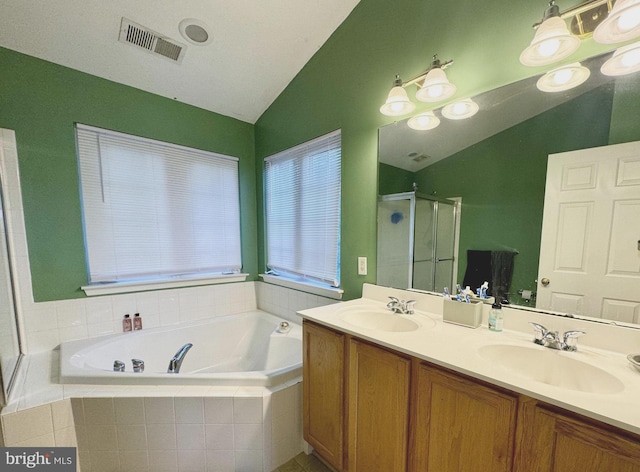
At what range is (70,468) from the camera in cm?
125

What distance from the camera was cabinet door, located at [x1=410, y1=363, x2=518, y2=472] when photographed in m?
0.75

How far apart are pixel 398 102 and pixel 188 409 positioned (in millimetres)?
2009

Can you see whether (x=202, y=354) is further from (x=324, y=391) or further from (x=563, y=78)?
(x=563, y=78)

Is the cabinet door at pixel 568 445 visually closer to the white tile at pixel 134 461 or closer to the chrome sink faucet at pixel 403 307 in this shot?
the chrome sink faucet at pixel 403 307

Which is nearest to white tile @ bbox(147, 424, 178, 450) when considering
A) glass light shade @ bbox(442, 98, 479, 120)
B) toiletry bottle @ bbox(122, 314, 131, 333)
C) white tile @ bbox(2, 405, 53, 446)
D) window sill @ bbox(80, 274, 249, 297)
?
white tile @ bbox(2, 405, 53, 446)

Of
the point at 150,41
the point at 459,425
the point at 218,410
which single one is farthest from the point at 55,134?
the point at 459,425

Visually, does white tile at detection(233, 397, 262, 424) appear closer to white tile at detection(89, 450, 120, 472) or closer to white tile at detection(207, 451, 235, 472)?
white tile at detection(207, 451, 235, 472)

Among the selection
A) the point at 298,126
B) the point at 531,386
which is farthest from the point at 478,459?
the point at 298,126

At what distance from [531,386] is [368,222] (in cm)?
118

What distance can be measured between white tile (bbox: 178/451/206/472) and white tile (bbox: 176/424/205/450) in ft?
0.10

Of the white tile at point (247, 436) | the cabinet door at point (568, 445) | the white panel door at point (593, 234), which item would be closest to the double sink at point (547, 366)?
the cabinet door at point (568, 445)

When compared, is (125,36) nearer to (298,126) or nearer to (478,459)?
(298,126)

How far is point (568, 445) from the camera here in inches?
25.4

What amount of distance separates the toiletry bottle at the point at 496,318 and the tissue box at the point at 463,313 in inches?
1.9
